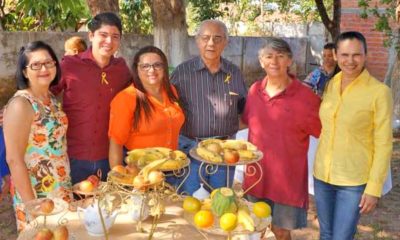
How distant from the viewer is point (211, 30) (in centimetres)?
318

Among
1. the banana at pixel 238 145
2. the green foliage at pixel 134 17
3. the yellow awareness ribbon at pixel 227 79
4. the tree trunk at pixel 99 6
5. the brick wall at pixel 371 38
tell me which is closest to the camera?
the banana at pixel 238 145

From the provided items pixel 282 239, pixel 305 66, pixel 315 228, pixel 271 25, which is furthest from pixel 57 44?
pixel 271 25

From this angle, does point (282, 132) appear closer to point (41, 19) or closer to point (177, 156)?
point (177, 156)

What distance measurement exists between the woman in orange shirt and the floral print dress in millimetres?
302

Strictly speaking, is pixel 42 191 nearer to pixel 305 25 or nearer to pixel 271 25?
pixel 305 25

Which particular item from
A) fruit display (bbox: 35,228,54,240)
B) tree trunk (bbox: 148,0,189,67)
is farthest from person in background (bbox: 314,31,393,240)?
tree trunk (bbox: 148,0,189,67)

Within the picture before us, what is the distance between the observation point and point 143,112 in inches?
110

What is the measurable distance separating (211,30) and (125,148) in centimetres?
101

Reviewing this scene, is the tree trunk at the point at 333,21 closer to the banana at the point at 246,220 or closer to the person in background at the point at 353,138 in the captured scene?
the person in background at the point at 353,138

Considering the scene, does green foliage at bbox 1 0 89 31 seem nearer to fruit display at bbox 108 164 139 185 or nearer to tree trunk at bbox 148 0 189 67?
tree trunk at bbox 148 0 189 67

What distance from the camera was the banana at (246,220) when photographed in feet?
6.58

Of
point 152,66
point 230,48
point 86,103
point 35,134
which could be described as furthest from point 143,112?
point 230,48

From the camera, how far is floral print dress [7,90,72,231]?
A: 253cm

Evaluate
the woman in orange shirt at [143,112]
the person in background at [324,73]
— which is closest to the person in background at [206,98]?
the woman in orange shirt at [143,112]
